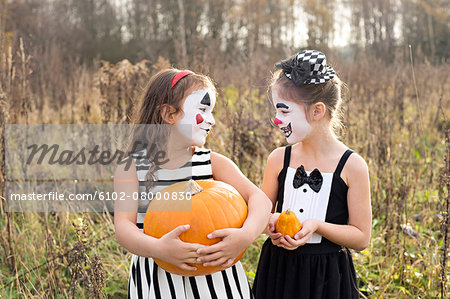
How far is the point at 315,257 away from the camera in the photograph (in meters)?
1.69

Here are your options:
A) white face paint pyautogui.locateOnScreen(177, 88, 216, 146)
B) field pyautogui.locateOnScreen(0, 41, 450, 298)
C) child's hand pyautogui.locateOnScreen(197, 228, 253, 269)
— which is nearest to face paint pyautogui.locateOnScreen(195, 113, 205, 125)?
white face paint pyautogui.locateOnScreen(177, 88, 216, 146)

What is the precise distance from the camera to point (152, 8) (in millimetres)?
16250

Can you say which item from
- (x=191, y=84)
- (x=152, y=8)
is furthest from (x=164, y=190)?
A: (x=152, y=8)

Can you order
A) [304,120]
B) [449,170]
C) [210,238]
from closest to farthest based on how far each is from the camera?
[210,238] → [304,120] → [449,170]

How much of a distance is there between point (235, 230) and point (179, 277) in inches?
11.7

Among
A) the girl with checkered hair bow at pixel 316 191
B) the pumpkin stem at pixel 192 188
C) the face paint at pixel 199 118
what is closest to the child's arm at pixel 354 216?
the girl with checkered hair bow at pixel 316 191

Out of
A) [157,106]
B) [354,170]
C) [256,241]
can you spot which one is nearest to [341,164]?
[354,170]

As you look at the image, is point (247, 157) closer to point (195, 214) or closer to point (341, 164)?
point (341, 164)

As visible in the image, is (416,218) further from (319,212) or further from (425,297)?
(319,212)

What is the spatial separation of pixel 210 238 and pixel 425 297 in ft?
5.14

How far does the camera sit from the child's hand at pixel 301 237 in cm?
153

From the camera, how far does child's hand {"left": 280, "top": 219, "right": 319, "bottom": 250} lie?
1.53m

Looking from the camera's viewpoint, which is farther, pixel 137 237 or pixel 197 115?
pixel 197 115

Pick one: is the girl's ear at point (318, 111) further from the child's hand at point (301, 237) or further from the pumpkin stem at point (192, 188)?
the pumpkin stem at point (192, 188)
